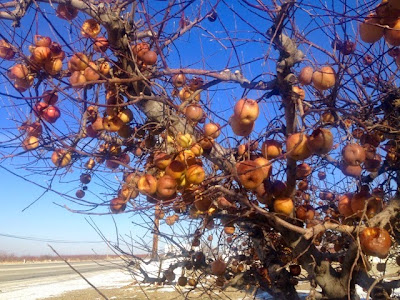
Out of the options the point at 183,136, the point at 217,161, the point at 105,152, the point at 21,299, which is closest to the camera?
the point at 183,136

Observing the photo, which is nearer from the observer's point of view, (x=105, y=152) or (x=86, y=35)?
(x=86, y=35)

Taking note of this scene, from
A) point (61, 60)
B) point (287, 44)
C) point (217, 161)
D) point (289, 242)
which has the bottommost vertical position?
point (289, 242)

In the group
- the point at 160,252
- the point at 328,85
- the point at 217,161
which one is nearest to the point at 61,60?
the point at 217,161

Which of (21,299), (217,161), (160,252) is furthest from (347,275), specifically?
(21,299)

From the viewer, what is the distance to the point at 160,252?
545 centimetres

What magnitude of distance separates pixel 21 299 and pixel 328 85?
14.0 metres

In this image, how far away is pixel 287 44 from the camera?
7.55ft

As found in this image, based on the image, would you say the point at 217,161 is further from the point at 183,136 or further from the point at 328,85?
the point at 328,85

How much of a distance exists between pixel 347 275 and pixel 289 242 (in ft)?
1.54

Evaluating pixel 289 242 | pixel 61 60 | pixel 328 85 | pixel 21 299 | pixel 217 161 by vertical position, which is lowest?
pixel 21 299

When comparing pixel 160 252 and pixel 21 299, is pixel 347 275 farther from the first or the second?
pixel 21 299

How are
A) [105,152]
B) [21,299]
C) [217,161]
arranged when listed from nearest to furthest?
1. [217,161]
2. [105,152]
3. [21,299]

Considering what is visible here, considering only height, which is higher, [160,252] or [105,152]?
[105,152]

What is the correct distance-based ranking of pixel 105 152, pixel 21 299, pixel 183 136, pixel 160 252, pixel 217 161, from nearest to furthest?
pixel 183 136 < pixel 217 161 < pixel 105 152 < pixel 160 252 < pixel 21 299
